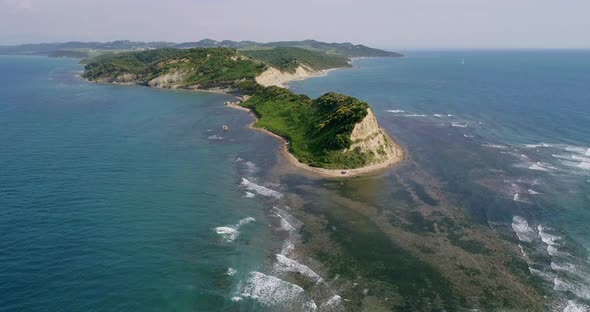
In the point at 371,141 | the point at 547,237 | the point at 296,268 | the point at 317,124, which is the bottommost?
the point at 296,268

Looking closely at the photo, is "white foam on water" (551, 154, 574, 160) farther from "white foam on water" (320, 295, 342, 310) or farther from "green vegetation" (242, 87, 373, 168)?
"white foam on water" (320, 295, 342, 310)

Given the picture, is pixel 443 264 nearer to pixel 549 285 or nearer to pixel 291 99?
pixel 549 285

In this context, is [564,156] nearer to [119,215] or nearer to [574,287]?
[574,287]

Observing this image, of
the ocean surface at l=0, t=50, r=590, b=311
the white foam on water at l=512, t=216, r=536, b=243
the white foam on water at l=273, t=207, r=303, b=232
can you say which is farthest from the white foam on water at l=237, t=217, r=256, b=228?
the white foam on water at l=512, t=216, r=536, b=243

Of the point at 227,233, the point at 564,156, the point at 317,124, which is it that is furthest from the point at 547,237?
the point at 317,124

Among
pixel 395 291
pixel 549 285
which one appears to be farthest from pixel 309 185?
pixel 549 285

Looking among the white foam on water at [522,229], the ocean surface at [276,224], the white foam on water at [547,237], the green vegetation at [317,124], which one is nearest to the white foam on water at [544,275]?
the ocean surface at [276,224]

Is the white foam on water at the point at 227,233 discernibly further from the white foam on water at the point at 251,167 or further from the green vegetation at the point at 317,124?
the green vegetation at the point at 317,124
